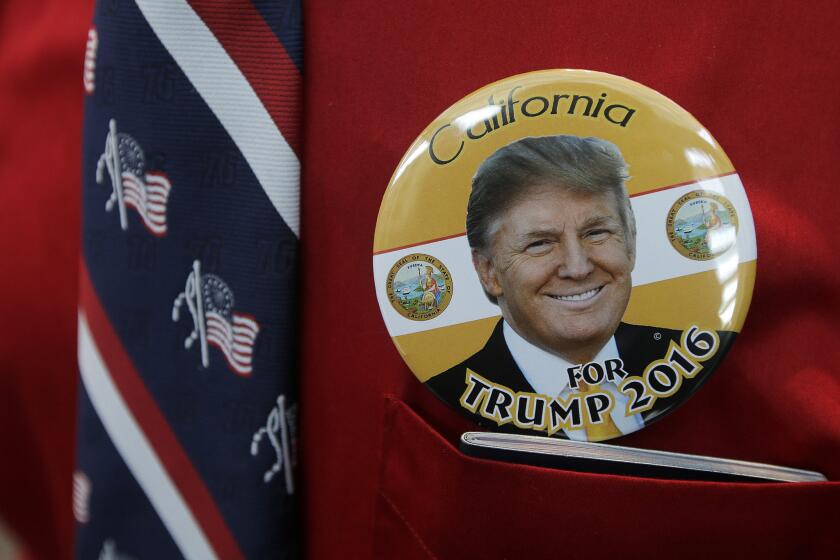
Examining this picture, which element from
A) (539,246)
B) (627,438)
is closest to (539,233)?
(539,246)

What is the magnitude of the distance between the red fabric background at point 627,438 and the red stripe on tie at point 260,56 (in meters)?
0.02

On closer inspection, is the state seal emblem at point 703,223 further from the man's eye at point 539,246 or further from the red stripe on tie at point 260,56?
the red stripe on tie at point 260,56

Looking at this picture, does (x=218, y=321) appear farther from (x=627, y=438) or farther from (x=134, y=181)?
(x=627, y=438)

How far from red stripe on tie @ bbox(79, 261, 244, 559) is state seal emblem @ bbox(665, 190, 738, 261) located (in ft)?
1.18

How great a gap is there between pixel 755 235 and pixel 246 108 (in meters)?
0.32

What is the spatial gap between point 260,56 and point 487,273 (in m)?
0.21

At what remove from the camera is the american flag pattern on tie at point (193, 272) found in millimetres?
494

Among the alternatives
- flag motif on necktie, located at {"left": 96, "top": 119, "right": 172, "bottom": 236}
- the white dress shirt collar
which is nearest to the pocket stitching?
the white dress shirt collar

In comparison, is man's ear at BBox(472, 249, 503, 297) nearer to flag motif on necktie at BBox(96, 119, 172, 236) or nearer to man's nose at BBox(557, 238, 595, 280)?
man's nose at BBox(557, 238, 595, 280)

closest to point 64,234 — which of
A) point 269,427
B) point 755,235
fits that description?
point 269,427

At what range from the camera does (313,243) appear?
518 mm

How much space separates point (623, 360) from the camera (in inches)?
17.4

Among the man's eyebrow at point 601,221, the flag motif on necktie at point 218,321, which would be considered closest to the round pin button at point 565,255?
the man's eyebrow at point 601,221

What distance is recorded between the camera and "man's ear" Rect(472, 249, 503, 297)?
0.45 metres
